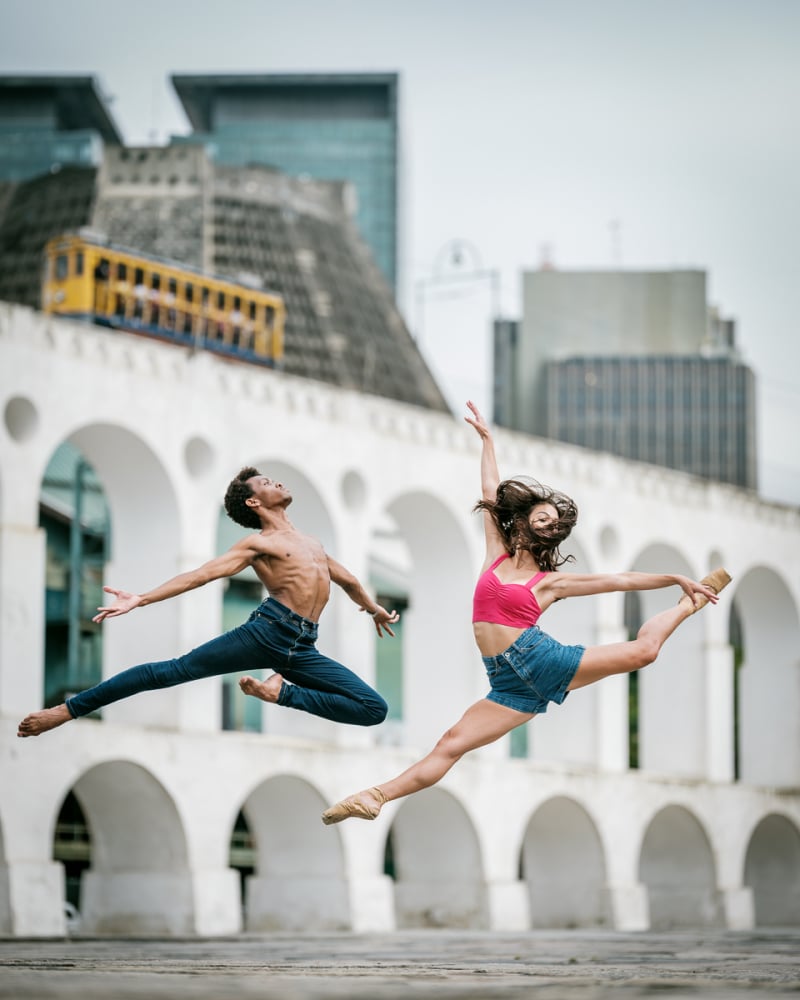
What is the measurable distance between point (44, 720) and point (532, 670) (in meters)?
3.08

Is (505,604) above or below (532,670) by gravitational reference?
above

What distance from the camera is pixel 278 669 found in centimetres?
1349

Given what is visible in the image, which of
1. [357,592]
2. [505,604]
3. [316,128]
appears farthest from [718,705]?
[316,128]

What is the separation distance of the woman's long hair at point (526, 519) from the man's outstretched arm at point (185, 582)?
5.02 feet

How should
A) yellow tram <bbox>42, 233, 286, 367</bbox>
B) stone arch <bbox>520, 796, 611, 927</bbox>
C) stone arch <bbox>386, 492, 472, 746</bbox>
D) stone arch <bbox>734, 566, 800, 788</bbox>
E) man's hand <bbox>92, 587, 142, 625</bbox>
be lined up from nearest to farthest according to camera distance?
man's hand <bbox>92, 587, 142, 625</bbox>, stone arch <bbox>386, 492, 472, 746</bbox>, stone arch <bbox>520, 796, 611, 927</bbox>, yellow tram <bbox>42, 233, 286, 367</bbox>, stone arch <bbox>734, 566, 800, 788</bbox>

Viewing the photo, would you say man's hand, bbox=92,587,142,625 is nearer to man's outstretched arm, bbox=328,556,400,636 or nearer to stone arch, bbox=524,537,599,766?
man's outstretched arm, bbox=328,556,400,636

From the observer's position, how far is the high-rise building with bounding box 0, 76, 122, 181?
136 m

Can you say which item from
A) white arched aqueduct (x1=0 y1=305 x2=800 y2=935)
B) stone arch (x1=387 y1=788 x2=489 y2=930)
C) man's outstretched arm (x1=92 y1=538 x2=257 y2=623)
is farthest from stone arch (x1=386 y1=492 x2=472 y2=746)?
man's outstretched arm (x1=92 y1=538 x2=257 y2=623)

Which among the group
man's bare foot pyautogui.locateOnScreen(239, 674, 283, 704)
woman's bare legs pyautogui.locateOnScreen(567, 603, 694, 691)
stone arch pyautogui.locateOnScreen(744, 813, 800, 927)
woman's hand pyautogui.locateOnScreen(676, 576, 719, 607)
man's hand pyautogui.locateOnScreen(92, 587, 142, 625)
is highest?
woman's hand pyautogui.locateOnScreen(676, 576, 719, 607)

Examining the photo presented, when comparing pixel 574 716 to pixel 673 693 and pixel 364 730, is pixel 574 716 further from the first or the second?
pixel 364 730

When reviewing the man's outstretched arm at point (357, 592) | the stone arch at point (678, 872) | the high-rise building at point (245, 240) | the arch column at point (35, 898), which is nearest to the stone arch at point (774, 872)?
the stone arch at point (678, 872)

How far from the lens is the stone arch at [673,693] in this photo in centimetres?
4456

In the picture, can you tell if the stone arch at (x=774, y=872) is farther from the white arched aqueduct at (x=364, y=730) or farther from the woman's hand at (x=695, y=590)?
the woman's hand at (x=695, y=590)

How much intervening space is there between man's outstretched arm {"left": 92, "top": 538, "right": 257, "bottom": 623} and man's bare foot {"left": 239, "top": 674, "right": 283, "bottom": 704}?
0.68m
